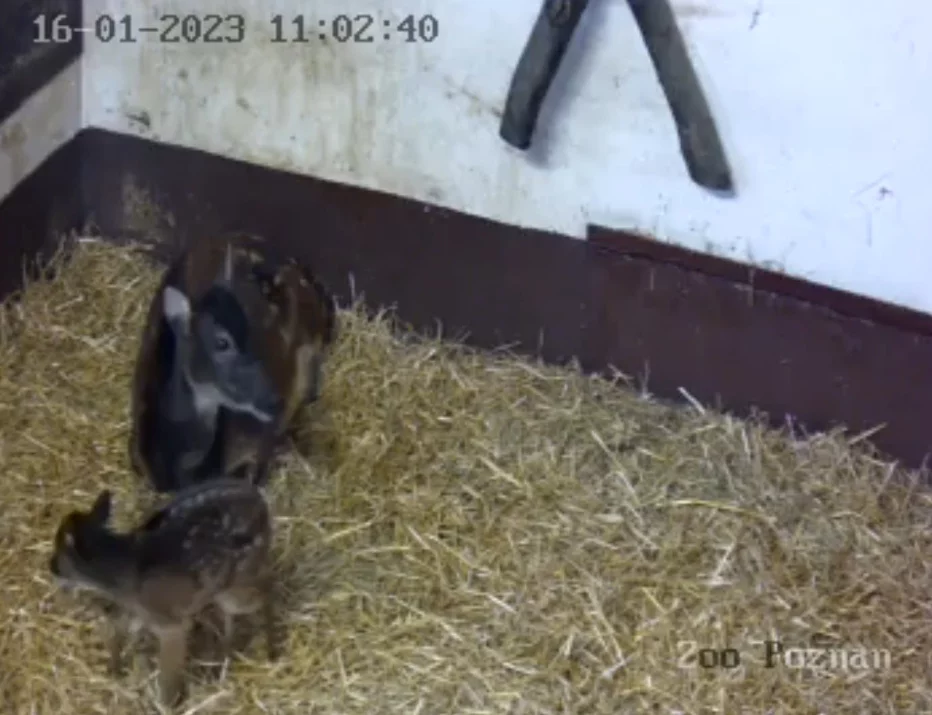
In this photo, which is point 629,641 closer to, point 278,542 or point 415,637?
point 415,637

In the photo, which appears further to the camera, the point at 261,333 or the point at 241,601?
the point at 261,333

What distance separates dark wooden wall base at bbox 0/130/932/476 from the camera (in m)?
2.48

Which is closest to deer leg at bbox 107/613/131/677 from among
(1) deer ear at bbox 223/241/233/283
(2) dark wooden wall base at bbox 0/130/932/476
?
(1) deer ear at bbox 223/241/233/283

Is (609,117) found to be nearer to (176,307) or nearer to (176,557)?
(176,307)

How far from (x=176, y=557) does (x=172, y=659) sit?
16cm

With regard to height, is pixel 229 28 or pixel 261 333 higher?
pixel 229 28

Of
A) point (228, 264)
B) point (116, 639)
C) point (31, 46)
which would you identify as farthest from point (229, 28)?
point (116, 639)

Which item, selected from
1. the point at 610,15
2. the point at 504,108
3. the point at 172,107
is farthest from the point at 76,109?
the point at 610,15

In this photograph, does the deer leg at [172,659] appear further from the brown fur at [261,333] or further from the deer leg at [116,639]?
the brown fur at [261,333]

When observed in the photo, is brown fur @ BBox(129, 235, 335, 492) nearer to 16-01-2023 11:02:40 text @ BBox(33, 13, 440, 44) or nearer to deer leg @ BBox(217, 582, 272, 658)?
deer leg @ BBox(217, 582, 272, 658)

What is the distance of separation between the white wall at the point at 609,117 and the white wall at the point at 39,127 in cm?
3

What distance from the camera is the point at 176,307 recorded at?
2160 millimetres

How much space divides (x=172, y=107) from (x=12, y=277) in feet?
A: 1.19

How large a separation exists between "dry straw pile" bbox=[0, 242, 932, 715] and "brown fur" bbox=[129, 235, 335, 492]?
4.8 inches
